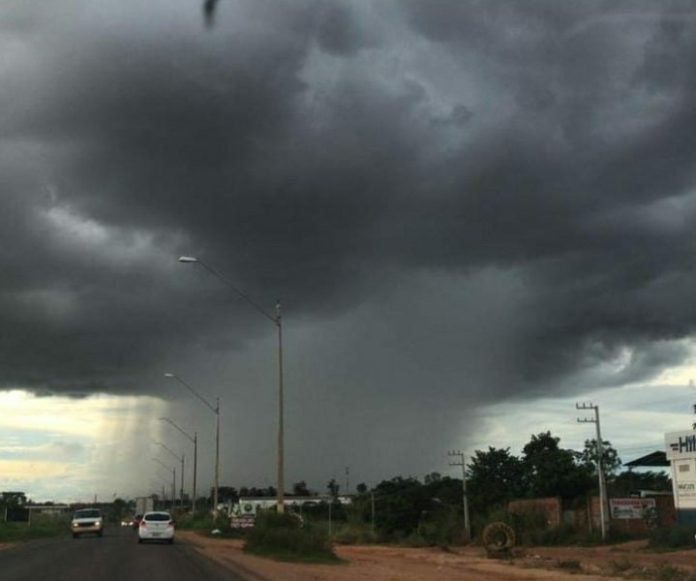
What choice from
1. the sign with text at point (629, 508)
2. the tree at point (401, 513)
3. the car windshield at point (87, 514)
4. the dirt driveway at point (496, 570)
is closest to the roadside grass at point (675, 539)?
the dirt driveway at point (496, 570)

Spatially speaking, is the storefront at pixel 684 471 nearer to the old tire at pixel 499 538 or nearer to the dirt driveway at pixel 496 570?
the dirt driveway at pixel 496 570

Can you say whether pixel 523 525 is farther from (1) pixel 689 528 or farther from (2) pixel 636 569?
(2) pixel 636 569

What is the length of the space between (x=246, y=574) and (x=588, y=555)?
22.9 metres

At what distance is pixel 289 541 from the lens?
1457 inches

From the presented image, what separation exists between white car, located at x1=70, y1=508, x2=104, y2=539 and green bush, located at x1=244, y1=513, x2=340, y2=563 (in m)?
26.0

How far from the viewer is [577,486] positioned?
2955 inches

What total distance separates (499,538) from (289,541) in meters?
12.8

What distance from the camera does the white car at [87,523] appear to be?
6197 cm

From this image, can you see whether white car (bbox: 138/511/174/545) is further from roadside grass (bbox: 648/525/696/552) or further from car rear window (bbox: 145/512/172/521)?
roadside grass (bbox: 648/525/696/552)

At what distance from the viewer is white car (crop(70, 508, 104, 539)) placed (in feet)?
203

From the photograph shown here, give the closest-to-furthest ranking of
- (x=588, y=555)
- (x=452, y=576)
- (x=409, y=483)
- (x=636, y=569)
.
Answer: (x=452, y=576)
(x=636, y=569)
(x=588, y=555)
(x=409, y=483)

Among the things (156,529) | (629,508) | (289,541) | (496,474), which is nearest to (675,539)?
(629,508)

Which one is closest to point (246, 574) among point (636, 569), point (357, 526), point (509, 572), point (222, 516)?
point (509, 572)

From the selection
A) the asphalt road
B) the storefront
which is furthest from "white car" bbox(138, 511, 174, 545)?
the storefront
